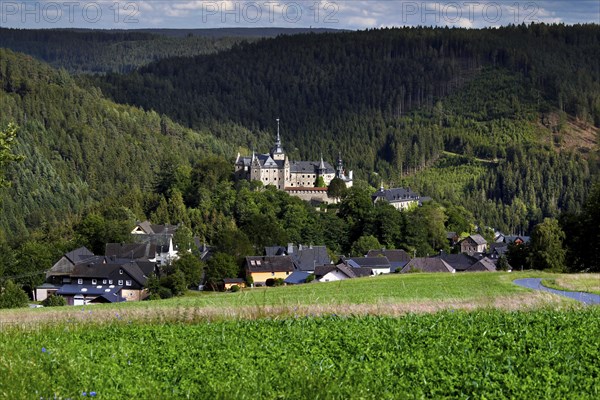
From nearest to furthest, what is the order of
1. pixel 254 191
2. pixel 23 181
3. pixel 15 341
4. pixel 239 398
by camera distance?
pixel 239 398 < pixel 15 341 < pixel 254 191 < pixel 23 181

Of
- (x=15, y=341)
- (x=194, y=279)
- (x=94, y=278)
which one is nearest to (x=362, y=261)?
(x=194, y=279)

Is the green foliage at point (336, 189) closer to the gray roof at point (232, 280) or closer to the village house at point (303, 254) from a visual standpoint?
the village house at point (303, 254)

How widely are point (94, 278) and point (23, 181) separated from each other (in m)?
113

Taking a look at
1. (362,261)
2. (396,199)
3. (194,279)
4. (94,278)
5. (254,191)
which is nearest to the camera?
(194,279)

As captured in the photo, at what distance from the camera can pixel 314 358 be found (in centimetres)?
1438

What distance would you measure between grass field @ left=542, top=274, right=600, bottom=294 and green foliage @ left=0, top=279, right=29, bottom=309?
134ft

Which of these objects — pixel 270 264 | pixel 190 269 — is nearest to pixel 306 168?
pixel 270 264

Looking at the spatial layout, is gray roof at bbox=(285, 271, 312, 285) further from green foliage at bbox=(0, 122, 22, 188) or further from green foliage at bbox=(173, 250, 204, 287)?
green foliage at bbox=(0, 122, 22, 188)

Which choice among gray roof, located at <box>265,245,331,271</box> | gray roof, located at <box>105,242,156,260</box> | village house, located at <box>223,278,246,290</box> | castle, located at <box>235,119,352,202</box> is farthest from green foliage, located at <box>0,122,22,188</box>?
castle, located at <box>235,119,352,202</box>

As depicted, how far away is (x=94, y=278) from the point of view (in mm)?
78625

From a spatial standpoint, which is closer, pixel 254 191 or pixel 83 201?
pixel 254 191

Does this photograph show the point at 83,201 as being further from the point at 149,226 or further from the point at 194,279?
the point at 194,279

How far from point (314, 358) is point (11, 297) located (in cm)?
5356

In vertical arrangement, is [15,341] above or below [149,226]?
above
